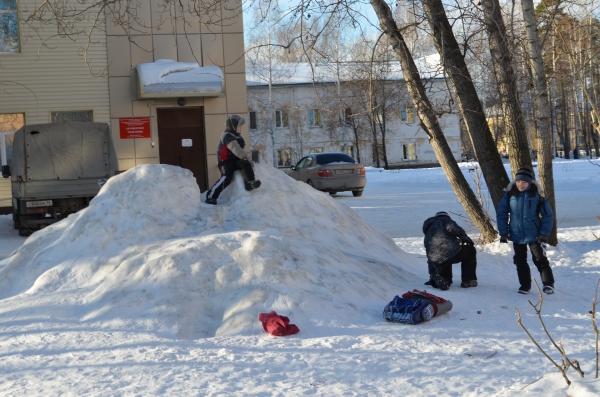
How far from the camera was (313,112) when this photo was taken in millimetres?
50219

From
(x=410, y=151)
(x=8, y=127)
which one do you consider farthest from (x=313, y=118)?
(x=8, y=127)

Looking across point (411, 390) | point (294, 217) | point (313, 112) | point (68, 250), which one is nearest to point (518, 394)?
point (411, 390)

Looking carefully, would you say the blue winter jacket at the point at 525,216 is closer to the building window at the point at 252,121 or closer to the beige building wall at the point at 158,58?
the beige building wall at the point at 158,58

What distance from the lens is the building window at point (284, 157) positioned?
5050 cm

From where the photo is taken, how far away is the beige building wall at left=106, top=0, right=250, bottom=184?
17750 millimetres

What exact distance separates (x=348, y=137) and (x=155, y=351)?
46457mm

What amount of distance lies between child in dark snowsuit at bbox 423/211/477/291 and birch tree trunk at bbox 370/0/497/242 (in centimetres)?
319

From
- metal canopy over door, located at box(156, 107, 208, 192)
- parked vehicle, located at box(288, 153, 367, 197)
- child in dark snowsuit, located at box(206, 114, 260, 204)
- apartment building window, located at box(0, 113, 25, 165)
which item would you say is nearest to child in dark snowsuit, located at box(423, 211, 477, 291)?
child in dark snowsuit, located at box(206, 114, 260, 204)

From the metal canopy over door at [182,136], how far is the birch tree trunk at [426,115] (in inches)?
350

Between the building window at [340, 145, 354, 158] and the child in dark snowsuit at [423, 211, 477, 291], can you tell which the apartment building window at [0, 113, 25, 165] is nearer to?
the child in dark snowsuit at [423, 211, 477, 291]

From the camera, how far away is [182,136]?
1836 cm

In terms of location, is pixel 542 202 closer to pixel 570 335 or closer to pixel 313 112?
pixel 570 335

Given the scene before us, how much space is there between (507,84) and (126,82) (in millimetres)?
10899

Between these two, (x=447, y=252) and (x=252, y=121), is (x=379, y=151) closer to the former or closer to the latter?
(x=252, y=121)
